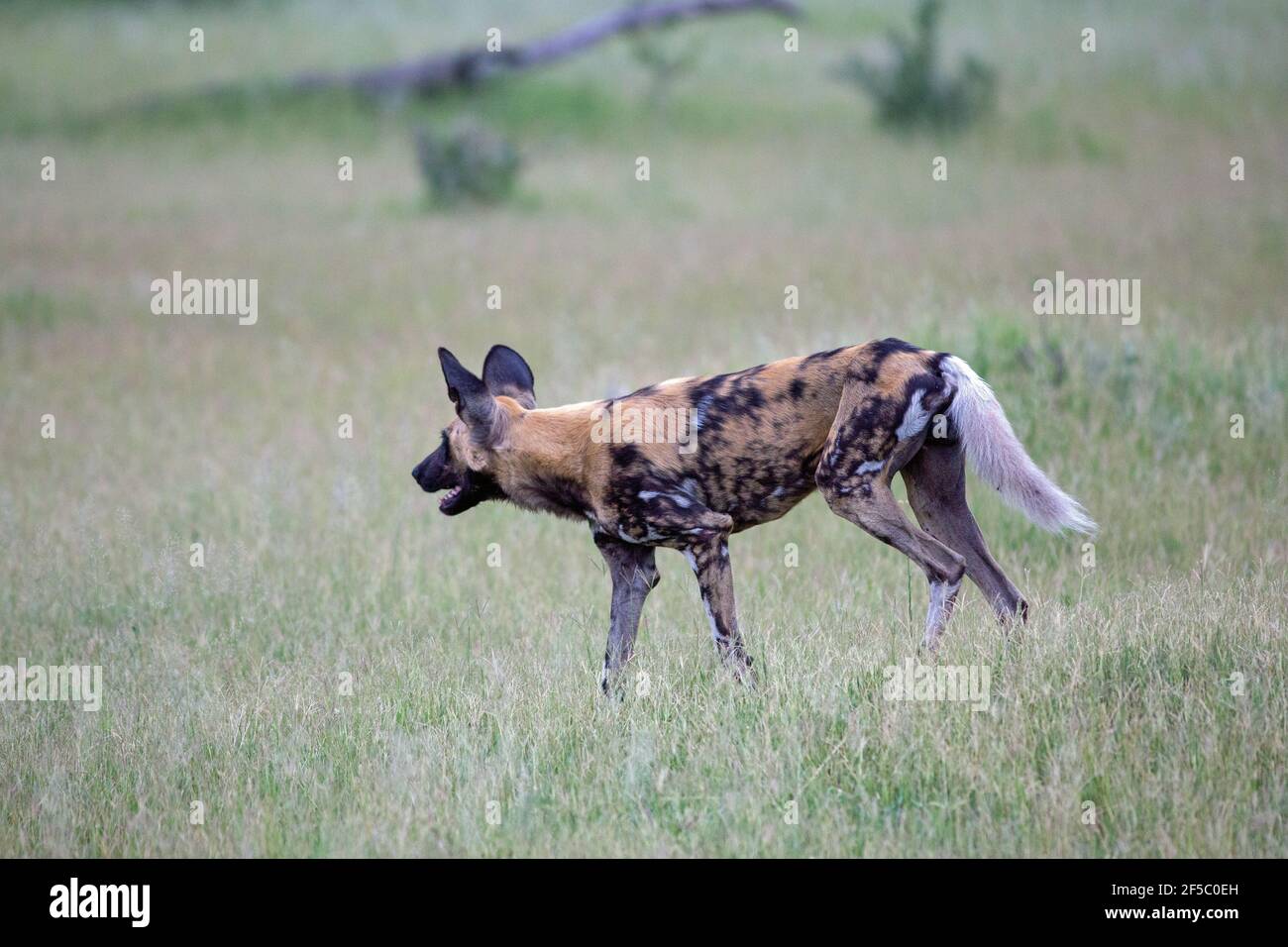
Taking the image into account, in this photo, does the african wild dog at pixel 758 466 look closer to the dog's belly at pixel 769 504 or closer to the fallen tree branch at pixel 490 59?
the dog's belly at pixel 769 504

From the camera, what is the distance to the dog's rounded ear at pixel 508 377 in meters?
6.78

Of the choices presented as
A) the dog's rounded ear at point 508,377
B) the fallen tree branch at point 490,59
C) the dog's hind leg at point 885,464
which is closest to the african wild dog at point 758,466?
the dog's hind leg at point 885,464

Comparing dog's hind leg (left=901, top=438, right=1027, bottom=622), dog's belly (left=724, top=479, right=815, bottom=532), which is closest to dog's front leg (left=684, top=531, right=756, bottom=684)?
dog's belly (left=724, top=479, right=815, bottom=532)

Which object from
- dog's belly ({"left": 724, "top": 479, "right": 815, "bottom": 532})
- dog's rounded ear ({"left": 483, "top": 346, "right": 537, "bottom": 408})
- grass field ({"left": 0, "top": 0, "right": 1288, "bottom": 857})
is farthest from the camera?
dog's rounded ear ({"left": 483, "top": 346, "right": 537, "bottom": 408})

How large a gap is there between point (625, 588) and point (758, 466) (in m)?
0.82

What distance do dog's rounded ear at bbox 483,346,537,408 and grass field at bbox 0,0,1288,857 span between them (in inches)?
46.0

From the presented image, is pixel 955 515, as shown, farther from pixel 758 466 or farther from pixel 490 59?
pixel 490 59

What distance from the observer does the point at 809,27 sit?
27.6 metres

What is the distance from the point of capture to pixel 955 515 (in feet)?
21.1

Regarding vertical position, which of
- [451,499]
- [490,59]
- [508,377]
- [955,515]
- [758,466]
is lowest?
[955,515]

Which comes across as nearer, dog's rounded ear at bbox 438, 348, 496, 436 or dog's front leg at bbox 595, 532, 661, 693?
dog's rounded ear at bbox 438, 348, 496, 436

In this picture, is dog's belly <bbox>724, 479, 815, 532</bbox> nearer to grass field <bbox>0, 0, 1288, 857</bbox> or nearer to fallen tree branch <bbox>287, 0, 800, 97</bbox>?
grass field <bbox>0, 0, 1288, 857</bbox>

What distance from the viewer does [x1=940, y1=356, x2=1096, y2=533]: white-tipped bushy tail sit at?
20.0 ft

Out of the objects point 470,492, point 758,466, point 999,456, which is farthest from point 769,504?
point 470,492
